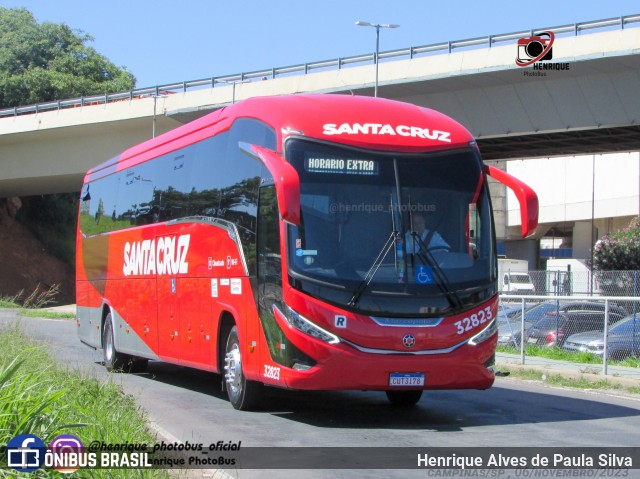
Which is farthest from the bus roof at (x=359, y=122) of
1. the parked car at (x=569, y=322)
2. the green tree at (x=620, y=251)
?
the green tree at (x=620, y=251)

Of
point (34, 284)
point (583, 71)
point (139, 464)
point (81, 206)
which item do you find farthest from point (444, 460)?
point (34, 284)

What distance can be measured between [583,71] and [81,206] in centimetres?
1701

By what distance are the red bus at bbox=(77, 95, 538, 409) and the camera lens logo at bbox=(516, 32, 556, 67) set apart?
19.4m

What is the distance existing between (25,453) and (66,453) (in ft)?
0.92

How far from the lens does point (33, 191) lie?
2208 inches

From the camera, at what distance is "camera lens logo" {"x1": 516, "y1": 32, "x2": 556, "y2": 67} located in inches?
1189

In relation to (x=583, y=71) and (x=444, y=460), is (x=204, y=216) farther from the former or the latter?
(x=583, y=71)

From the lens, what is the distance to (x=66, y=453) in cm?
665

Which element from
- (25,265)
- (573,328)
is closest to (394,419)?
(573,328)

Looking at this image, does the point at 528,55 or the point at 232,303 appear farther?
the point at 528,55

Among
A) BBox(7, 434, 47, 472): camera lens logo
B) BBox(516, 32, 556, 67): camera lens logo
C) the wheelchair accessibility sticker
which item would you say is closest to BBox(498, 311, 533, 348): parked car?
the wheelchair accessibility sticker

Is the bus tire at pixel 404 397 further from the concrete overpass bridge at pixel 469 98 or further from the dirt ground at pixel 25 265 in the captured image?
the dirt ground at pixel 25 265

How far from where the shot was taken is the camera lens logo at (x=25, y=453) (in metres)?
6.37

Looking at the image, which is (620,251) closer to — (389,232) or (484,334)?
(484,334)
